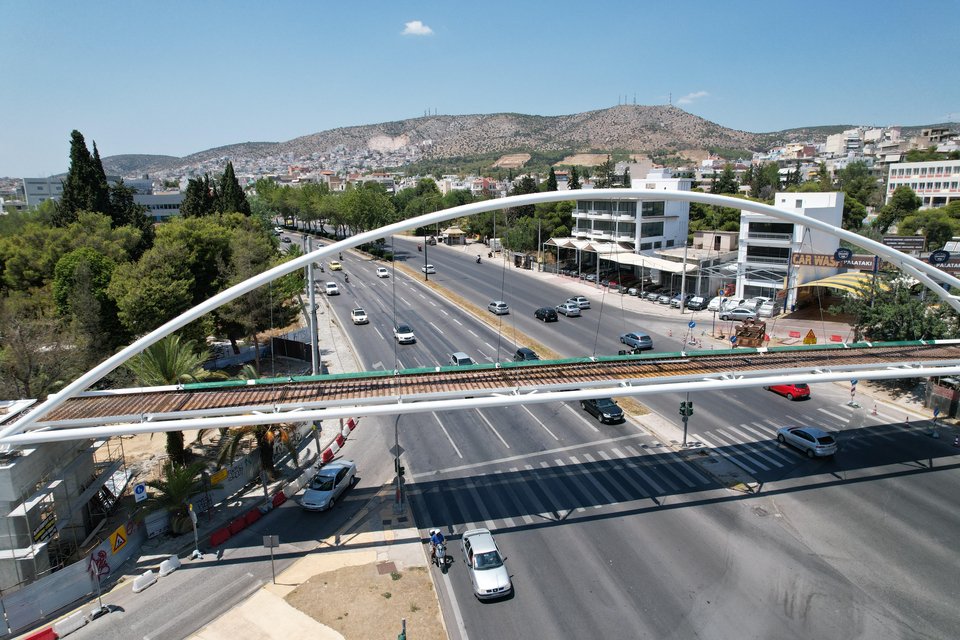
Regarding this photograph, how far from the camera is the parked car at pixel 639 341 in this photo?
42.9 metres

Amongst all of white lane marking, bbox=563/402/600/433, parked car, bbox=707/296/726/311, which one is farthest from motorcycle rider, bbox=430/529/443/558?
parked car, bbox=707/296/726/311

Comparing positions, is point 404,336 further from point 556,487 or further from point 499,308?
point 556,487

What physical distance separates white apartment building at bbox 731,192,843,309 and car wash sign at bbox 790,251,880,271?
1.25 m

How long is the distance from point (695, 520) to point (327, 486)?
47.7ft

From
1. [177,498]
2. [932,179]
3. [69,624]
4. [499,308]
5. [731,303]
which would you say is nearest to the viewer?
[69,624]

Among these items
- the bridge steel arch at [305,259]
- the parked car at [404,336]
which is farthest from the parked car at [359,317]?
the bridge steel arch at [305,259]

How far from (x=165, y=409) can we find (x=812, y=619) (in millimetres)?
22338

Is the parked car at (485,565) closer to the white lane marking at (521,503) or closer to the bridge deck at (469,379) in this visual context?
the white lane marking at (521,503)

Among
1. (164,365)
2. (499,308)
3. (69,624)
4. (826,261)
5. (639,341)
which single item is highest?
(826,261)

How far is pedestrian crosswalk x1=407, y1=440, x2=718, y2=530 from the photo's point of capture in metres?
21.5

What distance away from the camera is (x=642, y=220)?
6788 centimetres

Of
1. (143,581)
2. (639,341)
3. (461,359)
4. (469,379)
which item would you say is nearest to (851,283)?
(639,341)

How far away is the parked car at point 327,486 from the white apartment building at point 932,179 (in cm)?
10979

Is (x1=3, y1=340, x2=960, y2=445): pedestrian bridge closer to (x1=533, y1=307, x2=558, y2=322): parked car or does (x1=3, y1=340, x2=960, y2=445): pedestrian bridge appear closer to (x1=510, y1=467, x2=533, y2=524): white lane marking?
(x1=510, y1=467, x2=533, y2=524): white lane marking
